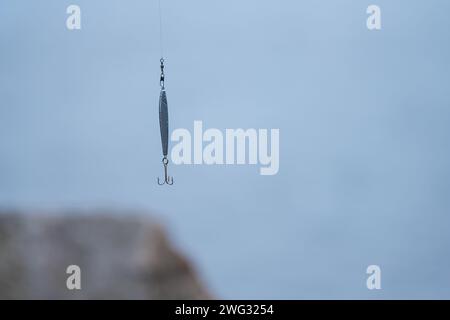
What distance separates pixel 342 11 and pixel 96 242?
1500 millimetres

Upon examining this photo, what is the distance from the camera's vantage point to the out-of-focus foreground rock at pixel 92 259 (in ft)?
13.2

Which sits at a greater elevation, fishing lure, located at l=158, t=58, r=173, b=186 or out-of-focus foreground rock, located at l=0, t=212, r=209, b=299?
fishing lure, located at l=158, t=58, r=173, b=186

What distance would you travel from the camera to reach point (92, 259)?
159 inches

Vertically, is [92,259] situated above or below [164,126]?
below

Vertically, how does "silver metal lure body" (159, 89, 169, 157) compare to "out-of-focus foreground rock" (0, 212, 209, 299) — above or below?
above

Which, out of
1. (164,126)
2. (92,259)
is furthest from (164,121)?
(92,259)

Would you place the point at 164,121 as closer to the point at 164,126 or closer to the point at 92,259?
the point at 164,126

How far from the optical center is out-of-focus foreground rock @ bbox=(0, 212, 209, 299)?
13.2 ft

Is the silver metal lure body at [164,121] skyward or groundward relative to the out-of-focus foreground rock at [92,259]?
skyward

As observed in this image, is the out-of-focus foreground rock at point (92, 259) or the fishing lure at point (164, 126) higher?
the fishing lure at point (164, 126)
